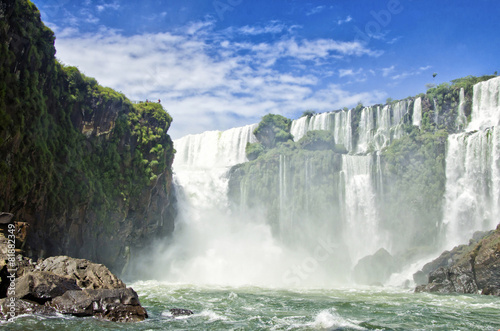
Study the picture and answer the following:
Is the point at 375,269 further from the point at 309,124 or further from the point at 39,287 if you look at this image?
the point at 39,287

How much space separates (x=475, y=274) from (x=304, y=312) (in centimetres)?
1400

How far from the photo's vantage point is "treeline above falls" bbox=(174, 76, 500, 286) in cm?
3806

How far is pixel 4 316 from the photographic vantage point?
12648 millimetres

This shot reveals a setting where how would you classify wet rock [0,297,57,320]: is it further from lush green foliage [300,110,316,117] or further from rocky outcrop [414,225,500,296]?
lush green foliage [300,110,316,117]

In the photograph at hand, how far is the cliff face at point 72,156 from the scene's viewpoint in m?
21.2

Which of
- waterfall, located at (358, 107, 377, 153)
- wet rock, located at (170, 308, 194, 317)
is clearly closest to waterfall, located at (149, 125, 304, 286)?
waterfall, located at (358, 107, 377, 153)

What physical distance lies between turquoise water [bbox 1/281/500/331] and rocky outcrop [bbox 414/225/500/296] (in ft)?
5.70

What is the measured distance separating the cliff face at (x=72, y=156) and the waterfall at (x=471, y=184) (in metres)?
27.6

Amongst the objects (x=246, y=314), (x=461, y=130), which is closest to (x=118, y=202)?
(x=246, y=314)

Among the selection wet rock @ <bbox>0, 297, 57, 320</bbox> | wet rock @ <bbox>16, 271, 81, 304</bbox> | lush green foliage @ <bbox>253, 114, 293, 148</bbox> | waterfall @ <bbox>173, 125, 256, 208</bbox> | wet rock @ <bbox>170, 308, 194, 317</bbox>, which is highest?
lush green foliage @ <bbox>253, 114, 293, 148</bbox>

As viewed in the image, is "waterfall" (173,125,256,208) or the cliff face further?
"waterfall" (173,125,256,208)

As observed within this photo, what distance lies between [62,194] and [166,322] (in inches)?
583

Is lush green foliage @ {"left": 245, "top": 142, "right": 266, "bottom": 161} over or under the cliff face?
over

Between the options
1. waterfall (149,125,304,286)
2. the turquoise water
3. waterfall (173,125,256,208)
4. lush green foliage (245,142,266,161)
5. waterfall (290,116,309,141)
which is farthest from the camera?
waterfall (290,116,309,141)
